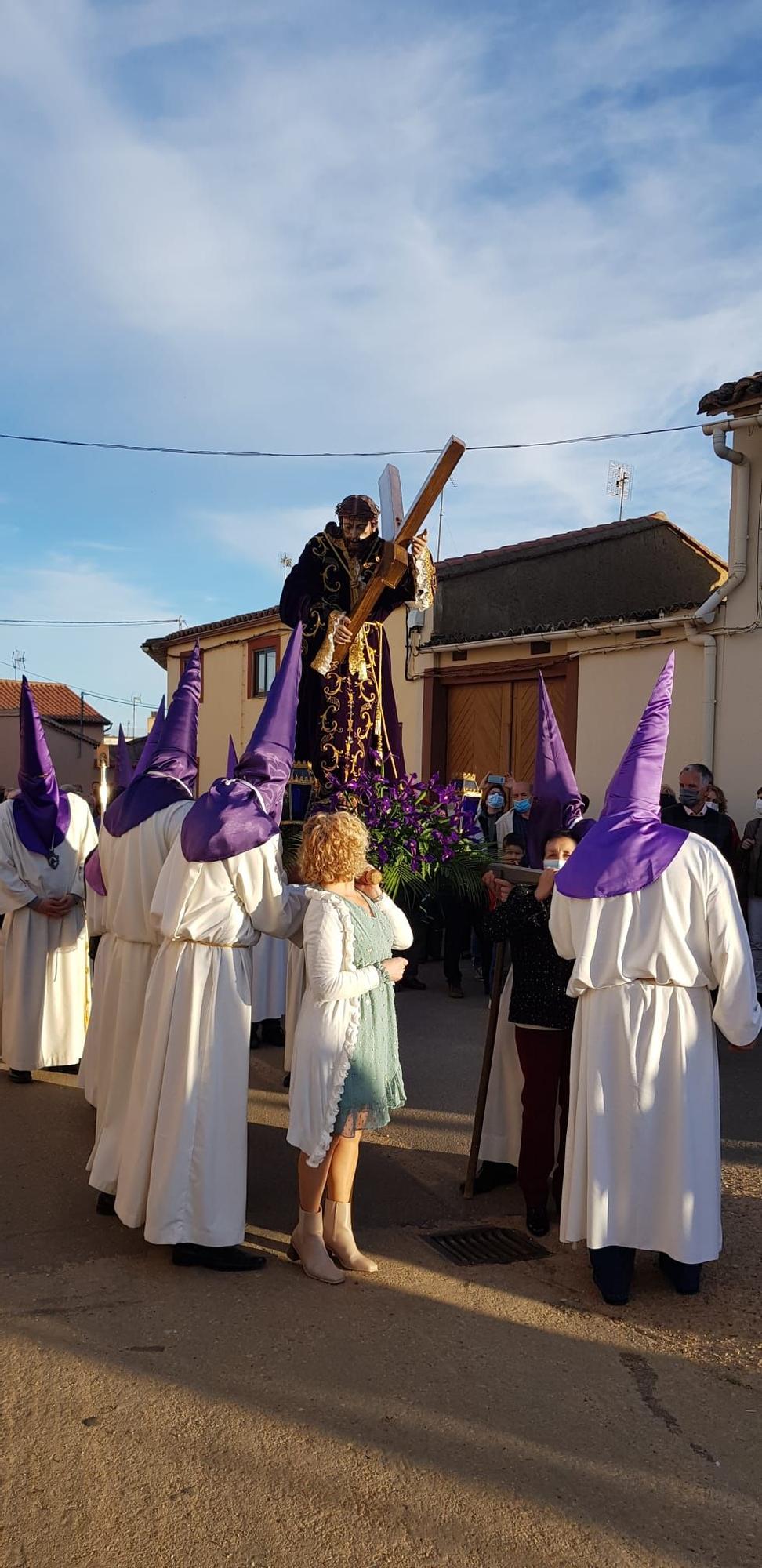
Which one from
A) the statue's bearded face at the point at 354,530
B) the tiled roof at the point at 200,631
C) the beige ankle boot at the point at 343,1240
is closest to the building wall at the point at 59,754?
the tiled roof at the point at 200,631

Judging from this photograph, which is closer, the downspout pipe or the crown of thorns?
the crown of thorns

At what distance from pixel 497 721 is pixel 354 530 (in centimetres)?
919

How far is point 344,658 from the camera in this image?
281 inches

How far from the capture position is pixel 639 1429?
129 inches

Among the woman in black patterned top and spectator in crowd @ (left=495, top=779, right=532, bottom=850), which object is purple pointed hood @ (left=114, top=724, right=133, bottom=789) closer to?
the woman in black patterned top

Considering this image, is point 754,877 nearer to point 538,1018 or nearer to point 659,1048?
point 538,1018

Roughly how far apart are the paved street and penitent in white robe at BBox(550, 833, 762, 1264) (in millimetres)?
336

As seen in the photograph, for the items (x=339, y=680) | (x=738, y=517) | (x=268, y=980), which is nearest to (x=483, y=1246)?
(x=268, y=980)

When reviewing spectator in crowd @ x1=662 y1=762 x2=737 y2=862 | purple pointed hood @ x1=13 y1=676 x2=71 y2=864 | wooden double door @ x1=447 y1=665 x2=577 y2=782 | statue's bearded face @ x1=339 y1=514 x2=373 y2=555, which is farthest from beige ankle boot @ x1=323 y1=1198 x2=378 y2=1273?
wooden double door @ x1=447 y1=665 x2=577 y2=782

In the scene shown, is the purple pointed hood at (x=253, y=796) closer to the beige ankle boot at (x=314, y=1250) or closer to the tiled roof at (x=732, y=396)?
the beige ankle boot at (x=314, y=1250)

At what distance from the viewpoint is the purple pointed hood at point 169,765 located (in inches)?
195

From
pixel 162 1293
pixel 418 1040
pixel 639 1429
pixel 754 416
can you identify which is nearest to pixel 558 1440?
pixel 639 1429

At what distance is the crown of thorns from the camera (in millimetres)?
7180

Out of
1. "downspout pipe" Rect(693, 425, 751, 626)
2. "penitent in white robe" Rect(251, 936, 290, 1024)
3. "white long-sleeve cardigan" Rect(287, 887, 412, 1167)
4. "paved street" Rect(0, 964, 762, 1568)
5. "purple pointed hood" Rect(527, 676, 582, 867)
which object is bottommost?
"paved street" Rect(0, 964, 762, 1568)
